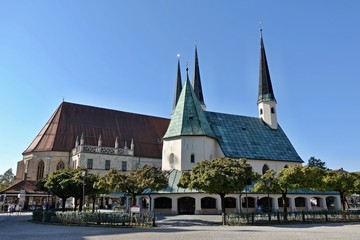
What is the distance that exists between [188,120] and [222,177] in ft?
56.2

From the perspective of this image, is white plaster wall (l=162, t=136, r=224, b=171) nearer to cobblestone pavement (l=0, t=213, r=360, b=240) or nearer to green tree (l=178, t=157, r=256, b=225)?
green tree (l=178, t=157, r=256, b=225)

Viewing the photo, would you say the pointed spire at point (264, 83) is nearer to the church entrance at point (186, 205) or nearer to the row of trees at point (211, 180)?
the row of trees at point (211, 180)

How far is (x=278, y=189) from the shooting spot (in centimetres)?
2806

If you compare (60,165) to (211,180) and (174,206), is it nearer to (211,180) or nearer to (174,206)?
(174,206)

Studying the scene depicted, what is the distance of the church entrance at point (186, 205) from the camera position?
35656 millimetres

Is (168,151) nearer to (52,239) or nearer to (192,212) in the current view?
(192,212)

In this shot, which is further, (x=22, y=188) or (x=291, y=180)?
(x=22, y=188)

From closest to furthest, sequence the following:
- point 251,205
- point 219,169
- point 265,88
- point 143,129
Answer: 1. point 219,169
2. point 251,205
3. point 265,88
4. point 143,129

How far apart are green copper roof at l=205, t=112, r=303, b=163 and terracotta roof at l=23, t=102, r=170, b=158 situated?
24.1 meters

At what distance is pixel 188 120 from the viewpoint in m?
41.1

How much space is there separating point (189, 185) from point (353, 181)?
1957 centimetres

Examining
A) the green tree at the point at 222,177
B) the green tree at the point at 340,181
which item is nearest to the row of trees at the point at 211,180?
the green tree at the point at 222,177

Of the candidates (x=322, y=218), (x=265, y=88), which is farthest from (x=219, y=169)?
(x=265, y=88)

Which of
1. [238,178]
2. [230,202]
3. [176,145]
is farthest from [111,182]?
[230,202]
